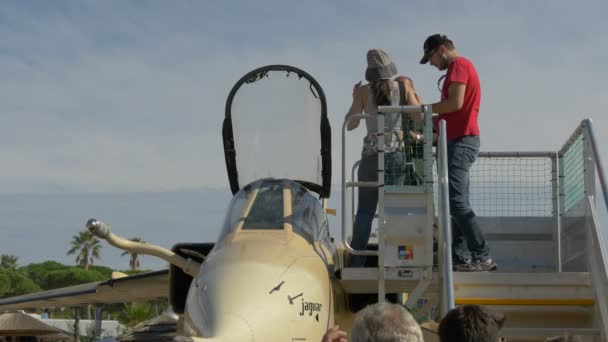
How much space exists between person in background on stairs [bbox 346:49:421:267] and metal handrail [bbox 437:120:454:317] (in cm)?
51

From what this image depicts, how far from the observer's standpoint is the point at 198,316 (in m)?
6.81

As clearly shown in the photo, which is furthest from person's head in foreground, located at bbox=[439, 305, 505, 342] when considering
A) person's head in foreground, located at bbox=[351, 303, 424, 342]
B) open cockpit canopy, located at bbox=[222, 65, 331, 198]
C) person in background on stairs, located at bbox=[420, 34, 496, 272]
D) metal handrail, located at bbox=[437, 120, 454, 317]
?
open cockpit canopy, located at bbox=[222, 65, 331, 198]

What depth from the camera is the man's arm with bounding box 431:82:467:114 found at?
877 cm

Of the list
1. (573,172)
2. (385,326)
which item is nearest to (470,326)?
(385,326)

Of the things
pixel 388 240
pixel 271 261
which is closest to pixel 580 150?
pixel 388 240

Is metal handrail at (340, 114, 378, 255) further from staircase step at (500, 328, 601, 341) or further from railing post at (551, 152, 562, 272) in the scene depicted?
railing post at (551, 152, 562, 272)

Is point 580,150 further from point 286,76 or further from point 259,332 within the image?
point 259,332

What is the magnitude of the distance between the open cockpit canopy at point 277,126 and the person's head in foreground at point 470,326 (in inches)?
260

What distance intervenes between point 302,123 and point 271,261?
11.2ft

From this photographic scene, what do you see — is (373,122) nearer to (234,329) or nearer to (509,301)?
(509,301)

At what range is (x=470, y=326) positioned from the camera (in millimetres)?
3699

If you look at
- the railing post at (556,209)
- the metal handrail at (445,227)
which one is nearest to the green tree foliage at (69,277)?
the railing post at (556,209)

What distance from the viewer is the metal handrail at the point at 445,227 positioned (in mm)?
7395

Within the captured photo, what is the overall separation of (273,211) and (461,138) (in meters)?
1.92
